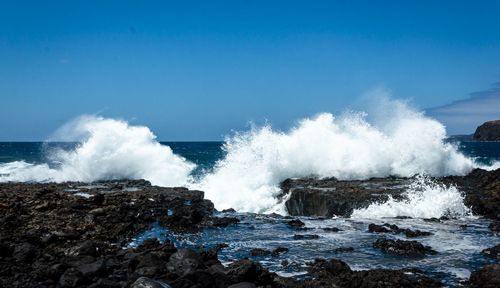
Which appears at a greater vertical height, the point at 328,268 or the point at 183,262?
the point at 183,262

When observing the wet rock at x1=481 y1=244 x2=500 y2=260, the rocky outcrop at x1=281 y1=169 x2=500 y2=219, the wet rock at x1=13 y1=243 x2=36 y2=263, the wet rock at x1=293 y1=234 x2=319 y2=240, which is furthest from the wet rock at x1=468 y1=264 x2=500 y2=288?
the rocky outcrop at x1=281 y1=169 x2=500 y2=219

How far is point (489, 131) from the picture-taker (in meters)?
150

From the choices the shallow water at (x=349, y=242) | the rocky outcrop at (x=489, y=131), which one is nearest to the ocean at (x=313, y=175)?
the shallow water at (x=349, y=242)

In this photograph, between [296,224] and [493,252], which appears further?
[296,224]

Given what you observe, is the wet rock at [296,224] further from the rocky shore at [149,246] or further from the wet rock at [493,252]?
the wet rock at [493,252]

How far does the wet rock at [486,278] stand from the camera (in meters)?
7.93

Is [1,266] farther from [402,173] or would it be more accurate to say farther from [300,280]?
[402,173]

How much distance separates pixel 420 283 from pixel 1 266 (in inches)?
299

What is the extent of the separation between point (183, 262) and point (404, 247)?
5.71 meters

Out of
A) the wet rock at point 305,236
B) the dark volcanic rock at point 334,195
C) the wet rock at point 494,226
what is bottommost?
the wet rock at point 305,236

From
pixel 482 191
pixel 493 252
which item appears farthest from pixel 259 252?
pixel 482 191

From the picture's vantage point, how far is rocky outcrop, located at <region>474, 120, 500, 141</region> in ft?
484

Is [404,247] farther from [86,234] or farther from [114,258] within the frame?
[86,234]

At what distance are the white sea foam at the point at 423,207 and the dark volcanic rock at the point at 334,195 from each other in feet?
1.25
